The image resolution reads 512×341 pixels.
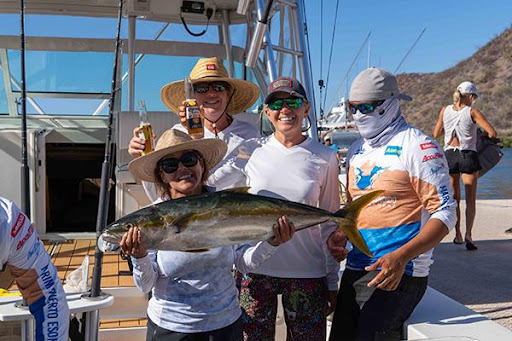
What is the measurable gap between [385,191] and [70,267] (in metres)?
3.31

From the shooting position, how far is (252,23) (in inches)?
239

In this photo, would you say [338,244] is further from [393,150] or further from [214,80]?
Result: [214,80]

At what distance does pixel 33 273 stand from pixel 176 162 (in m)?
0.72

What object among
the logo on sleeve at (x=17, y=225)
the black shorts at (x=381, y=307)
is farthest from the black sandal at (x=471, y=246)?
the logo on sleeve at (x=17, y=225)

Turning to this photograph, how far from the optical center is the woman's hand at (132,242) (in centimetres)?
201

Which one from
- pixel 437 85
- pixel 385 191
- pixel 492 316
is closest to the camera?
pixel 385 191

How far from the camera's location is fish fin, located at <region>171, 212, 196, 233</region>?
2.03 meters

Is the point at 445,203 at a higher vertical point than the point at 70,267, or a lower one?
higher

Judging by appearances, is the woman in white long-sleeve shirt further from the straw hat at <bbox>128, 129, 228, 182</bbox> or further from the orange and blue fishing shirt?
the orange and blue fishing shirt

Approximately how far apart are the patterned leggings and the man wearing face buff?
122 millimetres

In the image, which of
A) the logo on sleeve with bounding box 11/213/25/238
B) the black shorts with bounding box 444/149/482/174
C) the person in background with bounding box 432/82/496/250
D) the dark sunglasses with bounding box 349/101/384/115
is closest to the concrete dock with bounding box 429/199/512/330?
the person in background with bounding box 432/82/496/250

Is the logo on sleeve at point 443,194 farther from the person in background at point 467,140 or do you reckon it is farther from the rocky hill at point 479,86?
the rocky hill at point 479,86

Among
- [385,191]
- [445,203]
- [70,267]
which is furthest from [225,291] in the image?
[70,267]

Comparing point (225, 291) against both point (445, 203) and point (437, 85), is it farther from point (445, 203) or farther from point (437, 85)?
point (437, 85)
